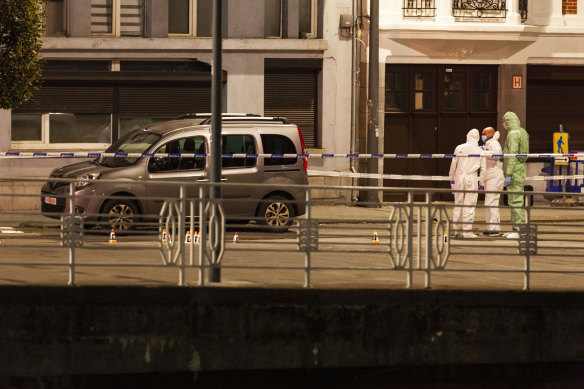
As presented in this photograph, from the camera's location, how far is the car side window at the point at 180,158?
64.0 ft

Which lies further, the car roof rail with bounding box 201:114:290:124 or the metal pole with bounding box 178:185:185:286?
the car roof rail with bounding box 201:114:290:124

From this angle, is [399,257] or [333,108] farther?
[333,108]

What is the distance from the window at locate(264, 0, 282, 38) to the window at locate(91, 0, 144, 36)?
2.62 m

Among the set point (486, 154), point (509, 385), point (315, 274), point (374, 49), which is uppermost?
point (374, 49)

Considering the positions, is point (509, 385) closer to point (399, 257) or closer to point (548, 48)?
point (399, 257)

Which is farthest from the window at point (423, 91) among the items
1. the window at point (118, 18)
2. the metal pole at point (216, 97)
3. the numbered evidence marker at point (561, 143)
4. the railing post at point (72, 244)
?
the railing post at point (72, 244)

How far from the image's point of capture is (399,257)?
38.0 ft

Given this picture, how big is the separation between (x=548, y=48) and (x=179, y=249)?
59.6 ft

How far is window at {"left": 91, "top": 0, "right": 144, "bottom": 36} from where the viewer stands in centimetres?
2598

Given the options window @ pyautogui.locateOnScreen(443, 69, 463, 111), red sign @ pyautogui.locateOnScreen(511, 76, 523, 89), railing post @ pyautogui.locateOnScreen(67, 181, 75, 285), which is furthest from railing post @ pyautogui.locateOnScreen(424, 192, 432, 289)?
red sign @ pyautogui.locateOnScreen(511, 76, 523, 89)

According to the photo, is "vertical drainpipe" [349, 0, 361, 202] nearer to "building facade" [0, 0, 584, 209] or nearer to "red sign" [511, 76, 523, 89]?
"building facade" [0, 0, 584, 209]

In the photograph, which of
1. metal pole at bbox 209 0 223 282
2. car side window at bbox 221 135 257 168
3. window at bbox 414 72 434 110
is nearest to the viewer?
metal pole at bbox 209 0 223 282

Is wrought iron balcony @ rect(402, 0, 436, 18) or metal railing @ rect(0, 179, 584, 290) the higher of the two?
wrought iron balcony @ rect(402, 0, 436, 18)

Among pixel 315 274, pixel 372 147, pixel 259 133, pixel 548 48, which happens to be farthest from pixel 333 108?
pixel 315 274
